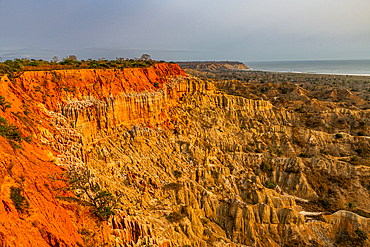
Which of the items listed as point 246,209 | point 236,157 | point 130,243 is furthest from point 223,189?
point 130,243

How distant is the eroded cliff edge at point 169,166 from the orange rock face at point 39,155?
90mm

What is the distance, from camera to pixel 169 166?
96.5 feet

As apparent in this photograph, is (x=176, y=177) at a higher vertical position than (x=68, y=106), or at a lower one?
lower

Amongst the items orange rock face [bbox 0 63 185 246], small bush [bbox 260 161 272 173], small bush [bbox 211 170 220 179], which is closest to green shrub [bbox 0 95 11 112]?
orange rock face [bbox 0 63 185 246]

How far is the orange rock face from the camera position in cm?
1072

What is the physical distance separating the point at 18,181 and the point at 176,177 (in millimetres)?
18755

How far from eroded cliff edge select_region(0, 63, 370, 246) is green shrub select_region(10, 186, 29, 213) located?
0.95ft

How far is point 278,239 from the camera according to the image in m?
25.5

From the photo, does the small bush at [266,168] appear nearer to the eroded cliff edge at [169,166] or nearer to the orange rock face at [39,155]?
the eroded cliff edge at [169,166]

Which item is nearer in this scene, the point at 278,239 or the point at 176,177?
the point at 278,239

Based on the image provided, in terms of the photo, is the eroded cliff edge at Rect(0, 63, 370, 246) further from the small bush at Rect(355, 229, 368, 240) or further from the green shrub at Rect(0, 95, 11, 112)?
the green shrub at Rect(0, 95, 11, 112)

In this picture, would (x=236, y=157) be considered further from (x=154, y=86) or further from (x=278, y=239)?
(x=154, y=86)

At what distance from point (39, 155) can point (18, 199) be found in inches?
286

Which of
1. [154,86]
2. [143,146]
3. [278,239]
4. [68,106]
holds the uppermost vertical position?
[154,86]
